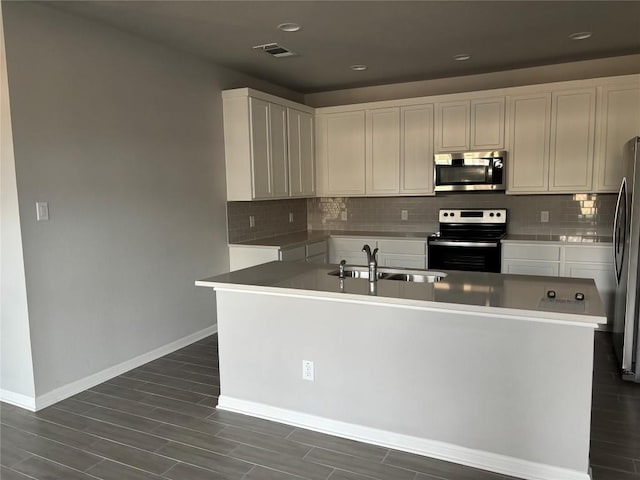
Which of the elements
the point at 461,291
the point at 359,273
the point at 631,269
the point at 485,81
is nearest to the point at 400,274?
the point at 359,273

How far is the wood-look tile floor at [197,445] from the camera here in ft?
7.97

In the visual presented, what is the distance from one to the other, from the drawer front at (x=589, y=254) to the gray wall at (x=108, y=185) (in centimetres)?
343

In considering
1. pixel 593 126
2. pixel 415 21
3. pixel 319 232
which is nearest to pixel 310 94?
pixel 319 232

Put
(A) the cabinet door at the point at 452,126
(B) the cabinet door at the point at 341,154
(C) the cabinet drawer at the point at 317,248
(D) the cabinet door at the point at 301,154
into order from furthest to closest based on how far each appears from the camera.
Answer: (B) the cabinet door at the point at 341,154, (D) the cabinet door at the point at 301,154, (C) the cabinet drawer at the point at 317,248, (A) the cabinet door at the point at 452,126

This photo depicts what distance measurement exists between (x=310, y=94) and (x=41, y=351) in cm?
446

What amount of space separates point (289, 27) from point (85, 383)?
3.04m

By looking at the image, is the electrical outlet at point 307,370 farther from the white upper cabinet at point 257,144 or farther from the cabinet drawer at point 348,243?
the cabinet drawer at point 348,243

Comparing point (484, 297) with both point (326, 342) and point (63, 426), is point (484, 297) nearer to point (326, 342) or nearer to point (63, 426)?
point (326, 342)

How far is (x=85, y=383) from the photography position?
11.4 ft

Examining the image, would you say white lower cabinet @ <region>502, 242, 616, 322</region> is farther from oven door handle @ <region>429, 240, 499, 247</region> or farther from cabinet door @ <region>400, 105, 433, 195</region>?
cabinet door @ <region>400, 105, 433, 195</region>

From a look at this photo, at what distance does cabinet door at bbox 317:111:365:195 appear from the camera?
564cm

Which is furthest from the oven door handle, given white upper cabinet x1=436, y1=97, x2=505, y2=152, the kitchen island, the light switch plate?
the light switch plate

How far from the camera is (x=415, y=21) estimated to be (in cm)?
348

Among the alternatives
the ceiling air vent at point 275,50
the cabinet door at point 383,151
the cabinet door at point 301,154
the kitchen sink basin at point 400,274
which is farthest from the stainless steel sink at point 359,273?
the cabinet door at point 383,151
